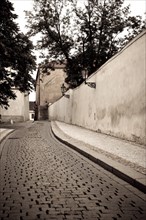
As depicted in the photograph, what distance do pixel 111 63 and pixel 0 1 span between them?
982 centimetres

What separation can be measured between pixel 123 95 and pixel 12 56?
12370mm

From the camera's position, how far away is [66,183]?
554 centimetres

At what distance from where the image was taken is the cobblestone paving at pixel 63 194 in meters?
3.86

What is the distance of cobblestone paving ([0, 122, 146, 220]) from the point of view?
3.86 m

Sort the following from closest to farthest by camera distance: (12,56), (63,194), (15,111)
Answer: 1. (63,194)
2. (12,56)
3. (15,111)

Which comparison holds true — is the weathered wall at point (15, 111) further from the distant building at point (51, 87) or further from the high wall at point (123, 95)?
the distant building at point (51, 87)

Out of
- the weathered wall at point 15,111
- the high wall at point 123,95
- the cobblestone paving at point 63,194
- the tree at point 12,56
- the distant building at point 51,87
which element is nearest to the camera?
the cobblestone paving at point 63,194

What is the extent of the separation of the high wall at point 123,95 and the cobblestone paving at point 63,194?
155 inches

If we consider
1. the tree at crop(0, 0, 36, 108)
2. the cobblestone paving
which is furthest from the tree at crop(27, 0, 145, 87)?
the cobblestone paving

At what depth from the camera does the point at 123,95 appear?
491 inches

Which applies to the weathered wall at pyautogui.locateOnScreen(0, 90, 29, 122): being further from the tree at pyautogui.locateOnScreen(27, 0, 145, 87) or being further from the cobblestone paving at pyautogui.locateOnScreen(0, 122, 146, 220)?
the cobblestone paving at pyautogui.locateOnScreen(0, 122, 146, 220)

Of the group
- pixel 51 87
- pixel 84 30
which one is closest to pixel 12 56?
pixel 84 30

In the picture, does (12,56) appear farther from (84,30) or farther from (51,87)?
(51,87)

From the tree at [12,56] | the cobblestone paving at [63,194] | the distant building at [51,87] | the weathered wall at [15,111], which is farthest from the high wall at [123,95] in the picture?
the distant building at [51,87]
